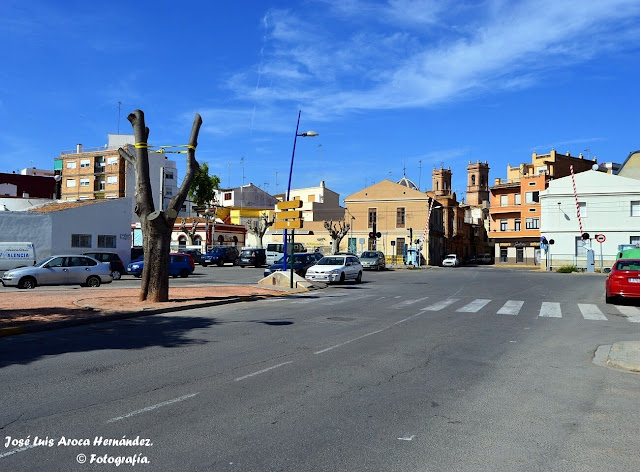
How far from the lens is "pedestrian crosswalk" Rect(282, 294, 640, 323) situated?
54.0 ft

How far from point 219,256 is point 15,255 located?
25813mm

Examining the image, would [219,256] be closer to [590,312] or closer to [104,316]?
[104,316]

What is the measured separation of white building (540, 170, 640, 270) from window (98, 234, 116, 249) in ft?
126

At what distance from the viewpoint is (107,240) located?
37.3 meters

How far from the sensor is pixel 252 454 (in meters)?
4.95

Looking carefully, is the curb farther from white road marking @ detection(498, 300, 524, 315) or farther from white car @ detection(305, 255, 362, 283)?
white car @ detection(305, 255, 362, 283)

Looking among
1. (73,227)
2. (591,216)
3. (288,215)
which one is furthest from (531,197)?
(73,227)

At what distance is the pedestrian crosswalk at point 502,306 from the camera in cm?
1645

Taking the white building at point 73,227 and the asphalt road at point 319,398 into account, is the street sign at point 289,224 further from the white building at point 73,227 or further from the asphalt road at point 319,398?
the white building at point 73,227

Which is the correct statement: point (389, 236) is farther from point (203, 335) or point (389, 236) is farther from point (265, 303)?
point (203, 335)

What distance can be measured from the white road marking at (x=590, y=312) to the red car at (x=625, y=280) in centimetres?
87

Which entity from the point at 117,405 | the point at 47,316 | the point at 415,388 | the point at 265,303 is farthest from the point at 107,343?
the point at 265,303

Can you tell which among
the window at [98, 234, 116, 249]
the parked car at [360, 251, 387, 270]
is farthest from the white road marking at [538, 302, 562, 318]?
the parked car at [360, 251, 387, 270]

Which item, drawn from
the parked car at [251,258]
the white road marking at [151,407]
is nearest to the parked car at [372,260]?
the parked car at [251,258]
